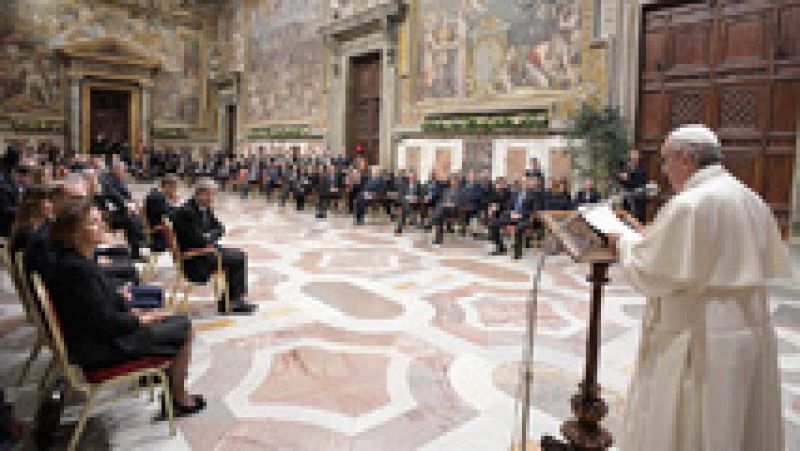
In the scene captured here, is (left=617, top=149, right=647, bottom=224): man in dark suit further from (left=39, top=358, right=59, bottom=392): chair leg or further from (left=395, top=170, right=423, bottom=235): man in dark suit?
(left=39, top=358, right=59, bottom=392): chair leg

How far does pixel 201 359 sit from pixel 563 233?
8.75 feet

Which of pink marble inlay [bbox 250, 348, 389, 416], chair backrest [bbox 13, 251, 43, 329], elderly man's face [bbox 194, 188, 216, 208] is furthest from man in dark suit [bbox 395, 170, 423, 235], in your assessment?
chair backrest [bbox 13, 251, 43, 329]

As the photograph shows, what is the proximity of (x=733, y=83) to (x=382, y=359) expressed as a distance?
24.3 feet

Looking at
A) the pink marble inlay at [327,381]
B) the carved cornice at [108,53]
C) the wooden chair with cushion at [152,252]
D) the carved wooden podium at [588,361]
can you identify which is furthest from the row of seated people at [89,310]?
the carved cornice at [108,53]


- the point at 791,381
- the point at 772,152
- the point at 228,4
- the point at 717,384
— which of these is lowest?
the point at 791,381

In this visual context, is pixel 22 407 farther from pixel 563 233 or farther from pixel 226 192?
pixel 226 192

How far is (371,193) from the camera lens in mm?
11094

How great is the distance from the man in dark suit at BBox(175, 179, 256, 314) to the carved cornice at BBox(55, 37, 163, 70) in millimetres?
19441

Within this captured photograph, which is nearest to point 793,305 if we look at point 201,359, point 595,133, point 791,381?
point 791,381

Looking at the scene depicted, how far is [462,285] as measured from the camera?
5.92 metres

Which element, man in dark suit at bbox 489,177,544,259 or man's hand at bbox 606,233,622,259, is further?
man in dark suit at bbox 489,177,544,259

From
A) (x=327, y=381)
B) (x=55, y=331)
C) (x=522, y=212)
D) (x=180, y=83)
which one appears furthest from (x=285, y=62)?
(x=55, y=331)

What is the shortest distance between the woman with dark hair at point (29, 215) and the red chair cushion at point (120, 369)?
1495 mm

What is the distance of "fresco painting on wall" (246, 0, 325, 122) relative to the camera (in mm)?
17625
